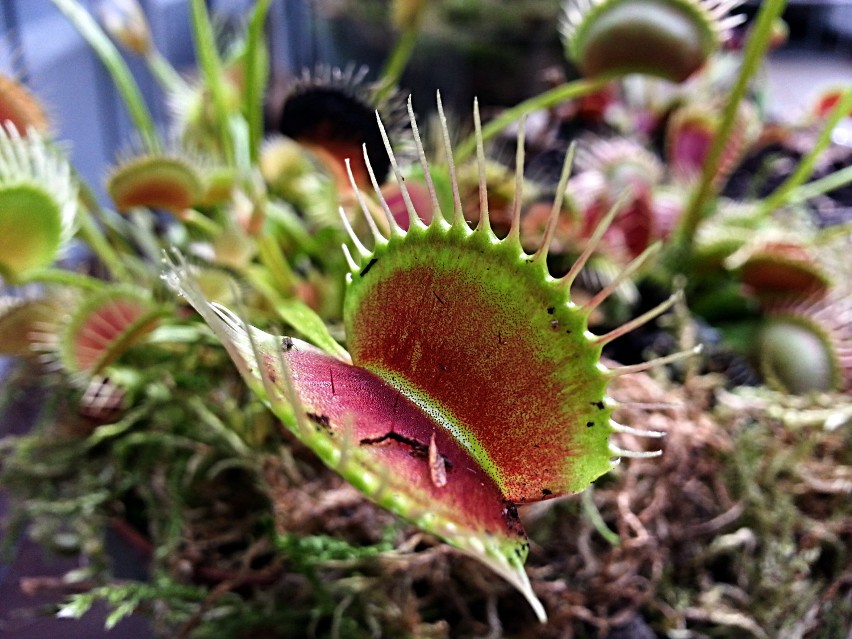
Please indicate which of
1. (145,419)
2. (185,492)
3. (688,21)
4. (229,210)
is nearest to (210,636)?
(185,492)

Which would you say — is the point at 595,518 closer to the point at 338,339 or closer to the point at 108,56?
the point at 338,339

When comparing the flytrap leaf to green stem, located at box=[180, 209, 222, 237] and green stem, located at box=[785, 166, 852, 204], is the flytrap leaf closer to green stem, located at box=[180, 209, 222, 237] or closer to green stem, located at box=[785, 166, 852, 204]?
green stem, located at box=[180, 209, 222, 237]

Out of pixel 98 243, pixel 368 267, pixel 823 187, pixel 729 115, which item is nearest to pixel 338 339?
pixel 368 267

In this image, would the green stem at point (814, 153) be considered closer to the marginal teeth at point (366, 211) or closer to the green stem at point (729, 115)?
the green stem at point (729, 115)

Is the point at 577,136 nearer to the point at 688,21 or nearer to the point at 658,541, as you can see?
the point at 688,21

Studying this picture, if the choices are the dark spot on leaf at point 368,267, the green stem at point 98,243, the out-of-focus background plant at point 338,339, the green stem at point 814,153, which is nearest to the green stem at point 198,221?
the out-of-focus background plant at point 338,339

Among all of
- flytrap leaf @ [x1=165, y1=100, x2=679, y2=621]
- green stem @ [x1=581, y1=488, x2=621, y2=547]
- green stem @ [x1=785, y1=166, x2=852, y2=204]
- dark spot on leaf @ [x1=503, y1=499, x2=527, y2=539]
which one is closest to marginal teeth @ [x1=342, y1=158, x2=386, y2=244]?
flytrap leaf @ [x1=165, y1=100, x2=679, y2=621]

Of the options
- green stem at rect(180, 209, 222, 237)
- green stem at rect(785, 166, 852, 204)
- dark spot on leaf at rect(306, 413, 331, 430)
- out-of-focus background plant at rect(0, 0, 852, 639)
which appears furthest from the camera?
green stem at rect(785, 166, 852, 204)
